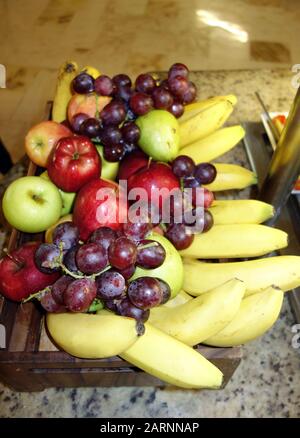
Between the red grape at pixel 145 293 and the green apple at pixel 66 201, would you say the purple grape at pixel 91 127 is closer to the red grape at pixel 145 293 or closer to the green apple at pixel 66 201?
the green apple at pixel 66 201

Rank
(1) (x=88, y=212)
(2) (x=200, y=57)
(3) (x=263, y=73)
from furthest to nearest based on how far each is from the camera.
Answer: (2) (x=200, y=57) < (3) (x=263, y=73) < (1) (x=88, y=212)

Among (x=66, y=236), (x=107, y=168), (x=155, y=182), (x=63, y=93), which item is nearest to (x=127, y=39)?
(x=63, y=93)

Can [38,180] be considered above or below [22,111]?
above

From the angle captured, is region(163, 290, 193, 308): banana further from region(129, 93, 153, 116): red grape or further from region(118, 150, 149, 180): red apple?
region(129, 93, 153, 116): red grape

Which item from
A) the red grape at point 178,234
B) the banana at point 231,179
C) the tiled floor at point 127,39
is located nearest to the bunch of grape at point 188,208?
the red grape at point 178,234

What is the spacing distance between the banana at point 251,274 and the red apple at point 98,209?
0.16 m

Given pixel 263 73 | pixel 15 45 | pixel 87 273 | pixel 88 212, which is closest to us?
pixel 87 273

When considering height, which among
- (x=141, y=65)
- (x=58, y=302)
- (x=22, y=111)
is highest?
(x=58, y=302)

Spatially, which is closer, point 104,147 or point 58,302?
point 58,302

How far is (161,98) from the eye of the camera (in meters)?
0.78

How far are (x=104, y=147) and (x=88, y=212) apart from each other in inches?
6.7

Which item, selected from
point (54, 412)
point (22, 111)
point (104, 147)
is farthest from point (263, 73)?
point (22, 111)

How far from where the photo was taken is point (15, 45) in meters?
2.47
